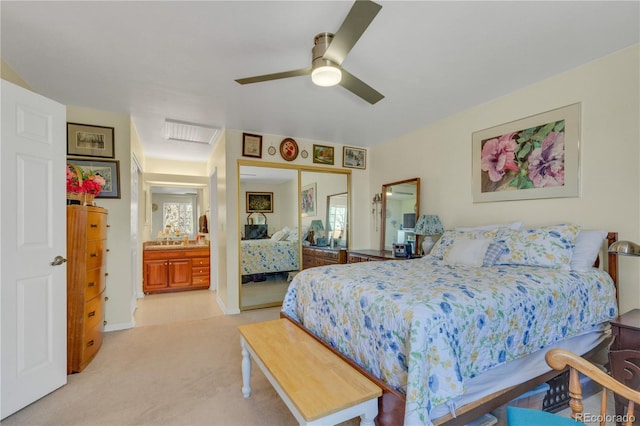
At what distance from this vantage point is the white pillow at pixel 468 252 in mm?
2510

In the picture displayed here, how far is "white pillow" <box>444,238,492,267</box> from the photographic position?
2.51 m

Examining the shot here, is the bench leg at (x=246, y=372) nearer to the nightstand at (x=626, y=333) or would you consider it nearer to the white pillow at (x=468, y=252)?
the white pillow at (x=468, y=252)

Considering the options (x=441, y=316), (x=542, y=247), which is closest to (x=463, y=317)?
(x=441, y=316)

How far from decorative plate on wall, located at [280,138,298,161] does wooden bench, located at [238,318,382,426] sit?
2851 millimetres

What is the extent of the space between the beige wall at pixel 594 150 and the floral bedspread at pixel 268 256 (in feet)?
7.84

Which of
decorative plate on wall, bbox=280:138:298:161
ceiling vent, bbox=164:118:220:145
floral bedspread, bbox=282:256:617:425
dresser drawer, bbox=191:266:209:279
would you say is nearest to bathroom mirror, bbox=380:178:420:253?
decorative plate on wall, bbox=280:138:298:161

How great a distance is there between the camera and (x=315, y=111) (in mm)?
3396

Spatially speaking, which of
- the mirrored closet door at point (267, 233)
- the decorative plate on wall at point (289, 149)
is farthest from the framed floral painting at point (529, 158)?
the mirrored closet door at point (267, 233)

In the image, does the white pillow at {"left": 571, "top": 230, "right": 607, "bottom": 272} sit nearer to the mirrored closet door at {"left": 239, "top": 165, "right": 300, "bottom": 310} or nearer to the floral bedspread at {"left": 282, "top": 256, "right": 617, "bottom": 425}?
the floral bedspread at {"left": 282, "top": 256, "right": 617, "bottom": 425}

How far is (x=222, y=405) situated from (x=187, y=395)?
309mm

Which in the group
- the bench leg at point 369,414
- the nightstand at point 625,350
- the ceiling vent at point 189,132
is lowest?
the bench leg at point 369,414

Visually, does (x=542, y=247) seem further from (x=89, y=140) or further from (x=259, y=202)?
(x=89, y=140)

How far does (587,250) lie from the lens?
7.38 ft

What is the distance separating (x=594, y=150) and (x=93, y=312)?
4.55m
